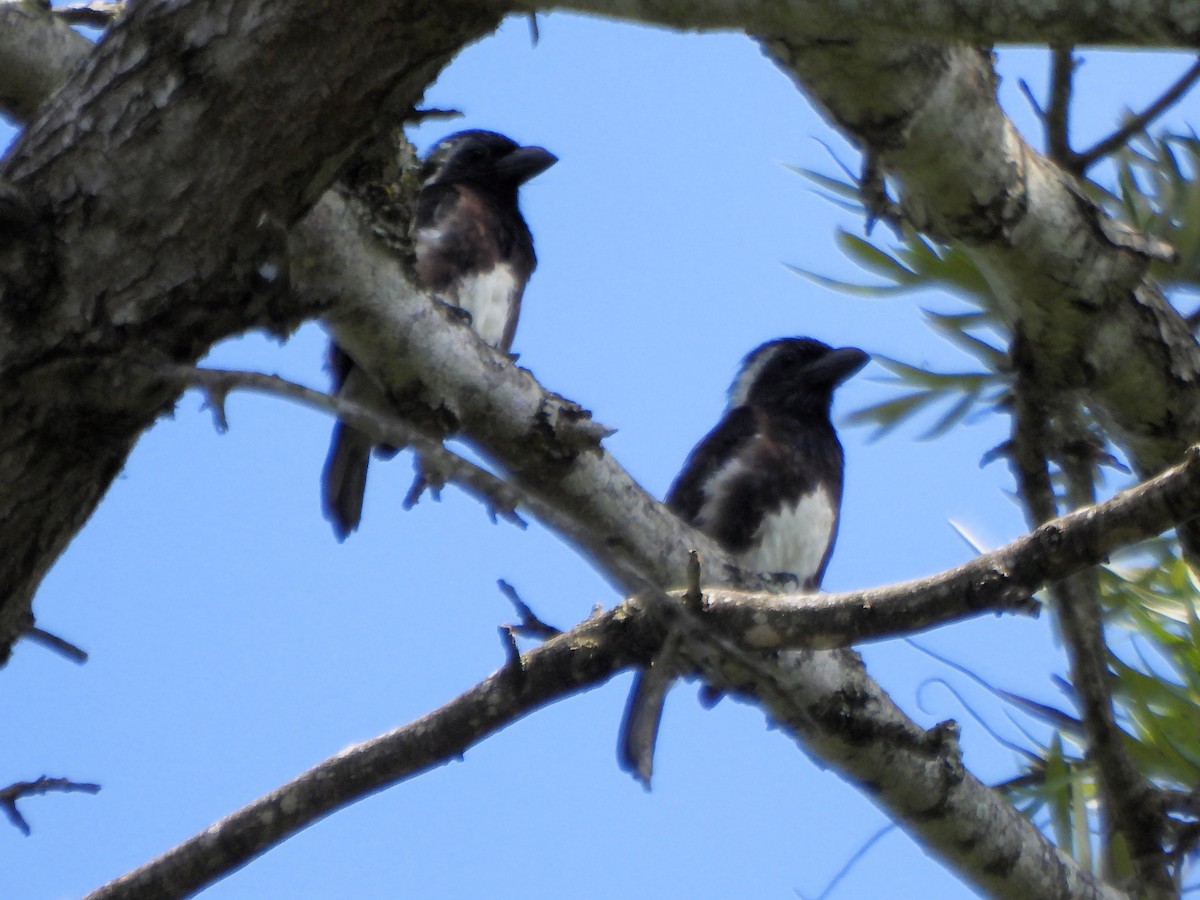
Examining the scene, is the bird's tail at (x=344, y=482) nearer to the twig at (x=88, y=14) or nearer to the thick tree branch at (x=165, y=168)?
the twig at (x=88, y=14)

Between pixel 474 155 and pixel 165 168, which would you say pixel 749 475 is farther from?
pixel 165 168

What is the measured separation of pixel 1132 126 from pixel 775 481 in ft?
7.77

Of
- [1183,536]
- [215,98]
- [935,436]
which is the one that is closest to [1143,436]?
[1183,536]

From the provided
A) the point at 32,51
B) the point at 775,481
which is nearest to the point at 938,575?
the point at 32,51

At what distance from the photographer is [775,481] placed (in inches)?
220

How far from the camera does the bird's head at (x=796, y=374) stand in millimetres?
6410

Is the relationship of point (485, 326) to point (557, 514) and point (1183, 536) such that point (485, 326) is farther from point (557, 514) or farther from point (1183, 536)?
point (557, 514)

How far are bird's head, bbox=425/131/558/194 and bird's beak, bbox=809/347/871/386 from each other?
142 centimetres

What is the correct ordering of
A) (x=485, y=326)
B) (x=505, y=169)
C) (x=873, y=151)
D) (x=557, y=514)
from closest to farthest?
(x=557, y=514)
(x=873, y=151)
(x=485, y=326)
(x=505, y=169)

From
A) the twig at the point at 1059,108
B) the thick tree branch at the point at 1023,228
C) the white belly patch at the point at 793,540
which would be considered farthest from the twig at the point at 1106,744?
the white belly patch at the point at 793,540

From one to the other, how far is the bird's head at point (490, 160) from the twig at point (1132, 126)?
305 centimetres

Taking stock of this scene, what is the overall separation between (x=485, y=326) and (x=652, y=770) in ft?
11.6

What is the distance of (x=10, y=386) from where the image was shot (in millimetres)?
2131

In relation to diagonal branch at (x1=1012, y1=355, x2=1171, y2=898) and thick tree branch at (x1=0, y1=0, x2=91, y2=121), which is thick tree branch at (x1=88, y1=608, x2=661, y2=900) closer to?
diagonal branch at (x1=1012, y1=355, x2=1171, y2=898)
